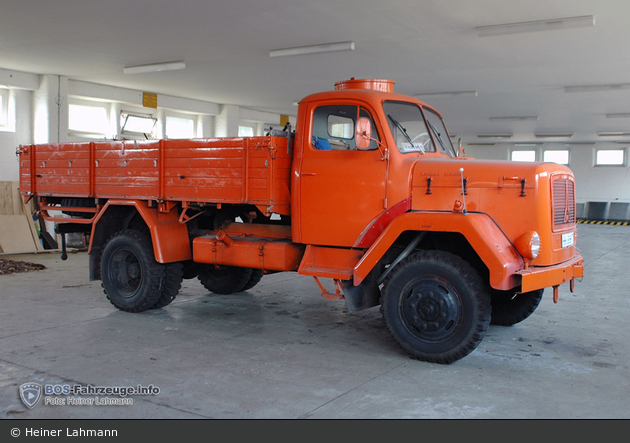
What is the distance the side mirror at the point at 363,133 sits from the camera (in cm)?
461

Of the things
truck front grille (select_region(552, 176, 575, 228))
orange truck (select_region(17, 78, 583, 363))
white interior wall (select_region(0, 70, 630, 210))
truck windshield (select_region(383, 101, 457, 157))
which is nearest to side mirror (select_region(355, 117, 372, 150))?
orange truck (select_region(17, 78, 583, 363))

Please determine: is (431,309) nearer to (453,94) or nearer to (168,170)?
(168,170)

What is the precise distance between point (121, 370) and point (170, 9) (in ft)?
17.6

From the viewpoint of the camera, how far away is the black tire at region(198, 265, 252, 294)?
7113 millimetres

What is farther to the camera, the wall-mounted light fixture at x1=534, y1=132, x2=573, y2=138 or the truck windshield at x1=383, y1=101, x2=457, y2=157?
the wall-mounted light fixture at x1=534, y1=132, x2=573, y2=138

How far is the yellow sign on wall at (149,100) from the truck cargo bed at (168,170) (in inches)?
312

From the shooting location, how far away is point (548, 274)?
436 centimetres

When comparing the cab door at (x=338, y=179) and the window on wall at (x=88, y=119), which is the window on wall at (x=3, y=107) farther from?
the cab door at (x=338, y=179)

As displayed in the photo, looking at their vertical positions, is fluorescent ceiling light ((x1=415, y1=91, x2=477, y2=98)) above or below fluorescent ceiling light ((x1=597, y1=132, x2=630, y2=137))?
below

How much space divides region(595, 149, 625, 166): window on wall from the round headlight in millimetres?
25393

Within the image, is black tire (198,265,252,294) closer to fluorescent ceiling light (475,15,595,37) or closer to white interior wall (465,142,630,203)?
fluorescent ceiling light (475,15,595,37)

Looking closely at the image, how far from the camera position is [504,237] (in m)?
4.42

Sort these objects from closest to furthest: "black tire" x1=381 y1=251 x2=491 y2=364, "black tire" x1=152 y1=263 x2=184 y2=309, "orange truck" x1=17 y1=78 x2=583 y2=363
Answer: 1. "black tire" x1=381 y1=251 x2=491 y2=364
2. "orange truck" x1=17 y1=78 x2=583 y2=363
3. "black tire" x1=152 y1=263 x2=184 y2=309
